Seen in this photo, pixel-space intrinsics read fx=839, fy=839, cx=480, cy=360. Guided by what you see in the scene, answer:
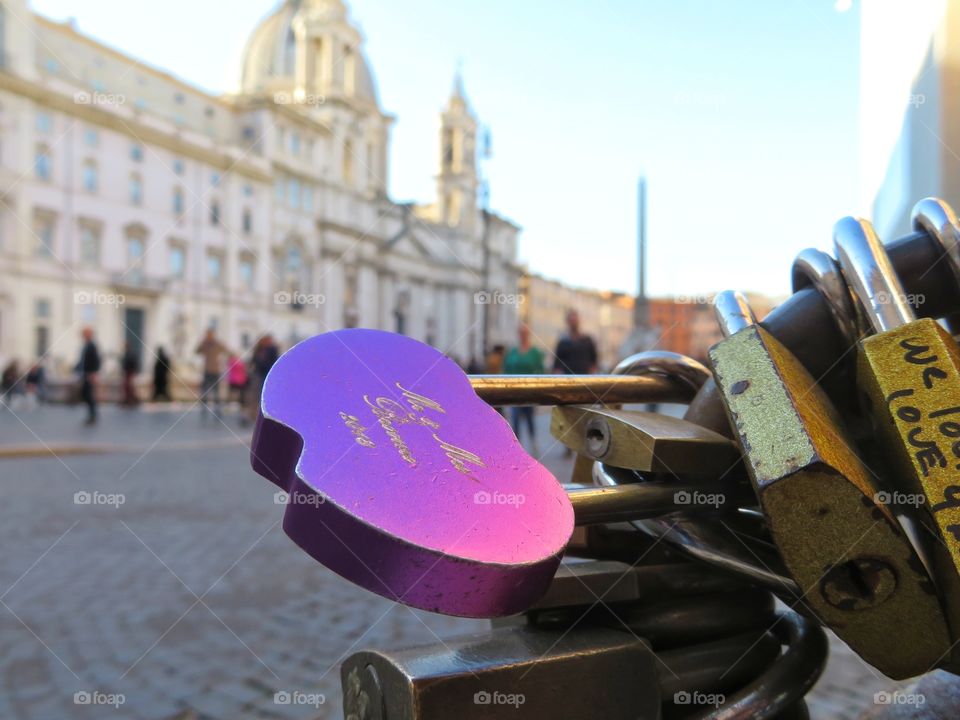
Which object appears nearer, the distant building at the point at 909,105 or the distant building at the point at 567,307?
the distant building at the point at 909,105

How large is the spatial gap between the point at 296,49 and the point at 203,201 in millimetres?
15120

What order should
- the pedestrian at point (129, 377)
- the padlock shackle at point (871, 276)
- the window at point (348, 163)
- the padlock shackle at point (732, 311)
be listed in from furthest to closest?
the window at point (348, 163) → the pedestrian at point (129, 377) → the padlock shackle at point (732, 311) → the padlock shackle at point (871, 276)

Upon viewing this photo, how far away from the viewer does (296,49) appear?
5069 centimetres

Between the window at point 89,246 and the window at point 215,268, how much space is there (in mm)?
5910

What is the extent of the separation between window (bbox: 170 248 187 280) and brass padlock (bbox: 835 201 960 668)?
1605 inches

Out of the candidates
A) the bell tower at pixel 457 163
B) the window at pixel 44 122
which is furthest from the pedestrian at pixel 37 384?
the bell tower at pixel 457 163

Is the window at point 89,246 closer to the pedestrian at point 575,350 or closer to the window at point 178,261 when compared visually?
the window at point 178,261

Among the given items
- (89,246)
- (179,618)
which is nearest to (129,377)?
(179,618)

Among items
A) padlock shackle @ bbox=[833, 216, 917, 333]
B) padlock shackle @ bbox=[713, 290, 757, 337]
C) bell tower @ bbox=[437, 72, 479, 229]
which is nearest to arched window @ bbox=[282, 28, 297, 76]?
bell tower @ bbox=[437, 72, 479, 229]

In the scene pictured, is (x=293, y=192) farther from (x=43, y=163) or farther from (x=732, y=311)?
(x=732, y=311)

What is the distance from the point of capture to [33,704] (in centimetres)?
177

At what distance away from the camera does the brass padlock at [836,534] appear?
2.30 ft

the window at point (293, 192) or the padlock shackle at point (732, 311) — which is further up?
the window at point (293, 192)

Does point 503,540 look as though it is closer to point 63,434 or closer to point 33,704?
point 33,704
